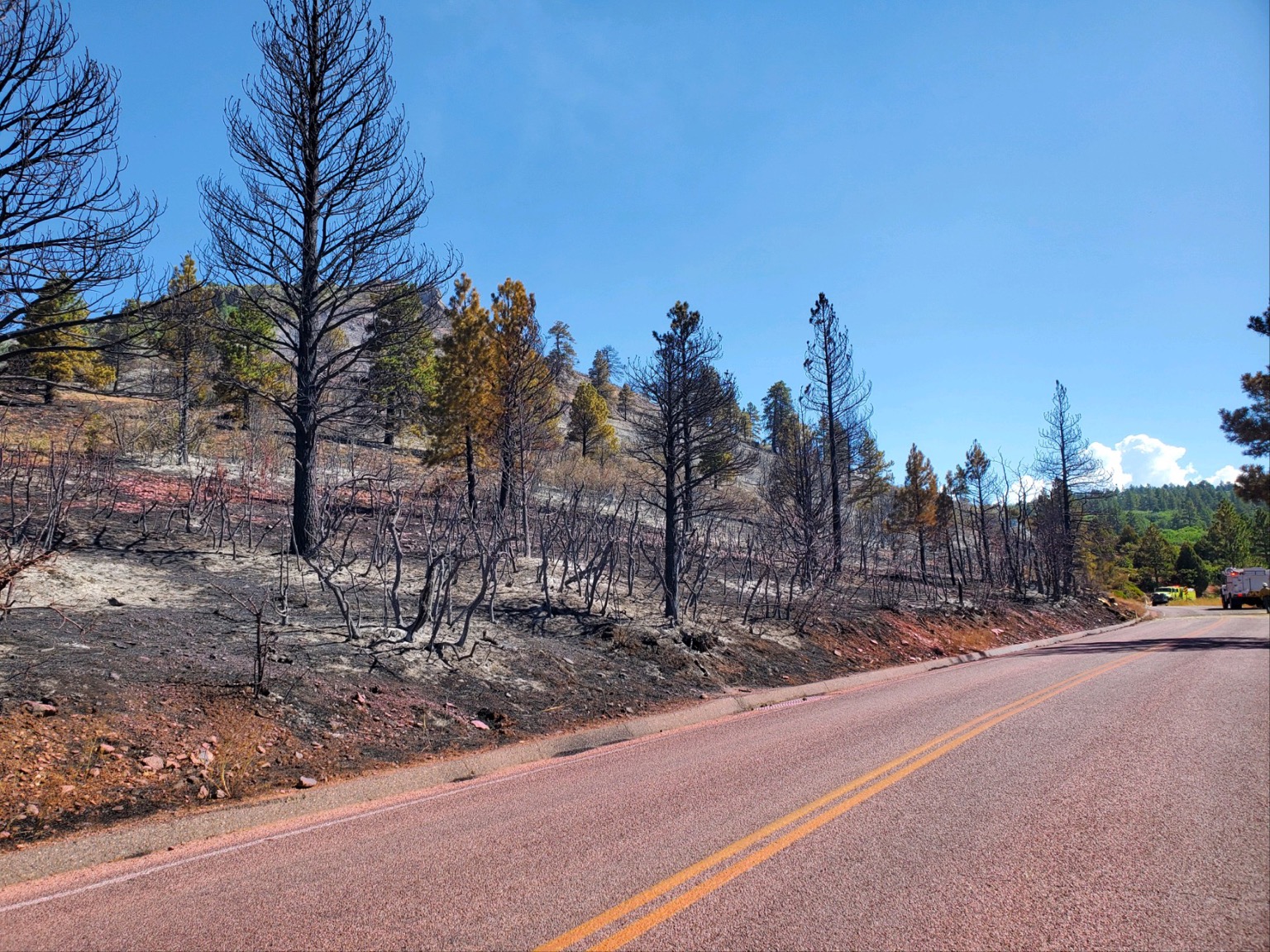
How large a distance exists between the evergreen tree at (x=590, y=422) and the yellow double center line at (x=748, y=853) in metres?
48.4

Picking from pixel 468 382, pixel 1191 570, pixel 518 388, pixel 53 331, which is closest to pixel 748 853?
pixel 53 331

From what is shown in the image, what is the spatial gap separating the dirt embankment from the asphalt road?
1.20 meters

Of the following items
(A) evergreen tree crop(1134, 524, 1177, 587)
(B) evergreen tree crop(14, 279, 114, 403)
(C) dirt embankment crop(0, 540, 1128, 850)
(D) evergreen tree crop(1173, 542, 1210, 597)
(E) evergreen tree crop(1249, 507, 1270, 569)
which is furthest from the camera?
(D) evergreen tree crop(1173, 542, 1210, 597)

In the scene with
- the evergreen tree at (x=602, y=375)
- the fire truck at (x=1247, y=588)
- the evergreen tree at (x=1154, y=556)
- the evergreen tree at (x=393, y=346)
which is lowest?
the fire truck at (x=1247, y=588)

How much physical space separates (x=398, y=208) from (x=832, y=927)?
13950 mm

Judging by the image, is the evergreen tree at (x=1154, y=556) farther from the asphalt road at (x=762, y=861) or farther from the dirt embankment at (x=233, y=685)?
the asphalt road at (x=762, y=861)

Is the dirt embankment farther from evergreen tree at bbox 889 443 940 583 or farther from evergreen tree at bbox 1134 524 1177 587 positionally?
evergreen tree at bbox 1134 524 1177 587

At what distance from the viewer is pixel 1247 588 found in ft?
165

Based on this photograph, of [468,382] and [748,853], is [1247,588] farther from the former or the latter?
[748,853]

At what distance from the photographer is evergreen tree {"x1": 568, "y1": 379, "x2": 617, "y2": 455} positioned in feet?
187

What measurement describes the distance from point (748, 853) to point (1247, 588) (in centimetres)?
6166

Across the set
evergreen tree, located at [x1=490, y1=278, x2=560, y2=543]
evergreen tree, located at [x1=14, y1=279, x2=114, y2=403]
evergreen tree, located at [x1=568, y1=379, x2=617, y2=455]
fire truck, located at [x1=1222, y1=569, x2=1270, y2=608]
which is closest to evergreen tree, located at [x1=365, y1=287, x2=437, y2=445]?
evergreen tree, located at [x1=14, y1=279, x2=114, y2=403]

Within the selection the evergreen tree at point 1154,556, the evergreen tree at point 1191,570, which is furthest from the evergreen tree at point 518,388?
the evergreen tree at point 1191,570

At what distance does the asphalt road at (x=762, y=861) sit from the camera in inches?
141
